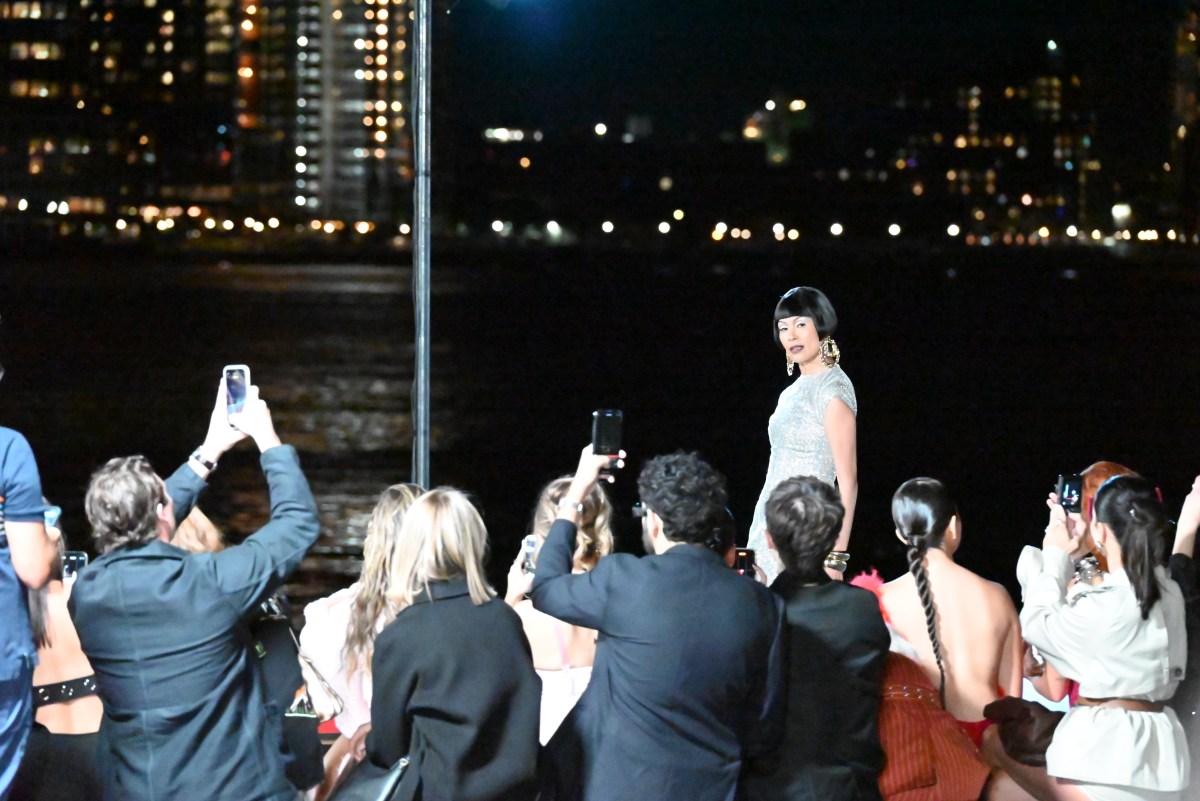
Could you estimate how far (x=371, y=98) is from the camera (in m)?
164

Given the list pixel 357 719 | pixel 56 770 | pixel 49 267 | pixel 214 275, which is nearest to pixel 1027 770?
pixel 357 719

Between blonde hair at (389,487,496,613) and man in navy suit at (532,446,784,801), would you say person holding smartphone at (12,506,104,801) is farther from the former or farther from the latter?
man in navy suit at (532,446,784,801)

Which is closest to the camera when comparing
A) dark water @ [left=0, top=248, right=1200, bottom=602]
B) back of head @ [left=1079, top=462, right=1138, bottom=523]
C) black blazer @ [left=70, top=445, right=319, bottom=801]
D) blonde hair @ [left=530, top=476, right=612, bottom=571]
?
black blazer @ [left=70, top=445, right=319, bottom=801]

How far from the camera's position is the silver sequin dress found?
4961 millimetres

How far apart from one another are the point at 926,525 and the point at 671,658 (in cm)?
129

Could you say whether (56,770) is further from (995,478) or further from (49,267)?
(49,267)

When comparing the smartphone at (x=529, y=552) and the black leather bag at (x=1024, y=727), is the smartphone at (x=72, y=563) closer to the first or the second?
the smartphone at (x=529, y=552)

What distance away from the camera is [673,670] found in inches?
129

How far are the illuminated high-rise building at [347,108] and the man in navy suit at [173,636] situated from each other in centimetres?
15157

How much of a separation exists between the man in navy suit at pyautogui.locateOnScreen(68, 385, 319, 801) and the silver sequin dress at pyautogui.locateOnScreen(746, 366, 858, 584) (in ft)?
6.83

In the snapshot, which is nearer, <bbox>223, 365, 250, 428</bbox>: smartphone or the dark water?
<bbox>223, 365, 250, 428</bbox>: smartphone

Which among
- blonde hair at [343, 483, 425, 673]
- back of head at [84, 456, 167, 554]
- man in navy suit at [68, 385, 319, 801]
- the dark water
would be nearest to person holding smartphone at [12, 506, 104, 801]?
man in navy suit at [68, 385, 319, 801]

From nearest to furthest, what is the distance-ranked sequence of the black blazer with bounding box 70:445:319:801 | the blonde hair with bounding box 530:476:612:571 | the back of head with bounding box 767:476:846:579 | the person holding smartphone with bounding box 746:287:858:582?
the black blazer with bounding box 70:445:319:801 < the back of head with bounding box 767:476:846:579 < the blonde hair with bounding box 530:476:612:571 < the person holding smartphone with bounding box 746:287:858:582

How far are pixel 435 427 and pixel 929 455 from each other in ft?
30.0
